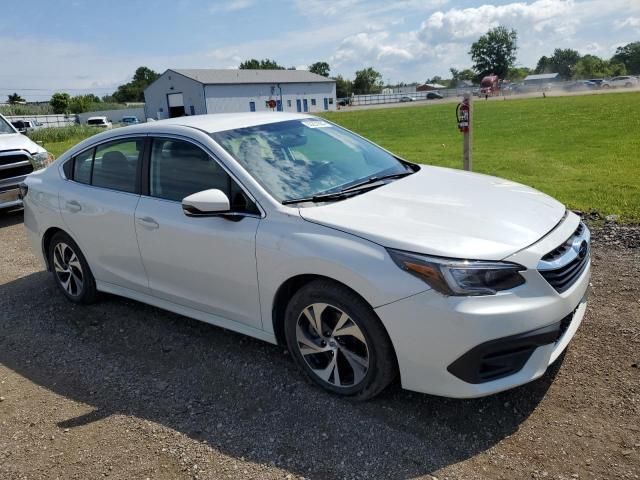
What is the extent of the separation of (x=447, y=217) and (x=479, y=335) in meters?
0.77

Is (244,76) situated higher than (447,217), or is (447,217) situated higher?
(244,76)

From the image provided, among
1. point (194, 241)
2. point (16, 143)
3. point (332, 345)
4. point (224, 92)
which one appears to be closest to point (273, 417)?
point (332, 345)

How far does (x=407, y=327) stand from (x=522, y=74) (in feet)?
465

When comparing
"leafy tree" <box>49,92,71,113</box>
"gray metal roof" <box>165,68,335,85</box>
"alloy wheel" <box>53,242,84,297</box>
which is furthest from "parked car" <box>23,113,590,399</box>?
"leafy tree" <box>49,92,71,113</box>

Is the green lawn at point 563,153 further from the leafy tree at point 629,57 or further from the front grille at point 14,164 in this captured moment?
the leafy tree at point 629,57

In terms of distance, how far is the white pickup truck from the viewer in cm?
883

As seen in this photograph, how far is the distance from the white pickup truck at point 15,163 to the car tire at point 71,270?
4.48 meters

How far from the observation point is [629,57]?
117 metres

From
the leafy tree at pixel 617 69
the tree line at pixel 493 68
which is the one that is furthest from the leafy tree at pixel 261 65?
the leafy tree at pixel 617 69

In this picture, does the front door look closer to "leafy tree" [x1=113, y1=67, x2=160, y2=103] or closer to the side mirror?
the side mirror

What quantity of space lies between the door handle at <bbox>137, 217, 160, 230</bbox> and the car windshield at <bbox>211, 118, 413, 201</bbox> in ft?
2.53

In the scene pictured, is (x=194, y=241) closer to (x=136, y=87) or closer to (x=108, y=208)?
(x=108, y=208)

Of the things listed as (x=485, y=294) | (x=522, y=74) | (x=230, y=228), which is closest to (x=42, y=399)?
(x=230, y=228)

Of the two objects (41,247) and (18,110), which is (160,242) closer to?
(41,247)
